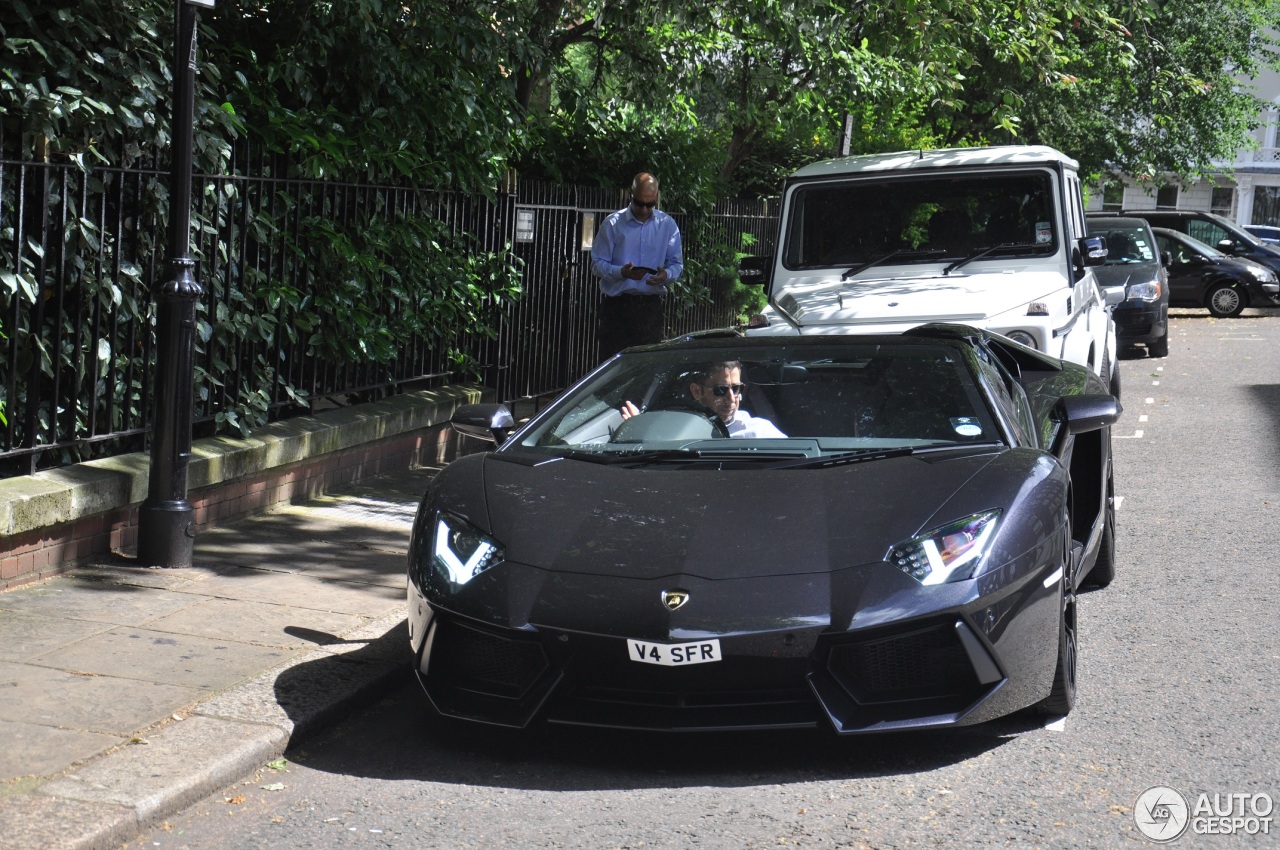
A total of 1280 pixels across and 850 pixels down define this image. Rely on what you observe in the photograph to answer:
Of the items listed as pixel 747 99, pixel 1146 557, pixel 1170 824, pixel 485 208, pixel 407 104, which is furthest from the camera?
pixel 747 99

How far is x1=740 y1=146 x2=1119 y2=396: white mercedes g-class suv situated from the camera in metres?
9.52

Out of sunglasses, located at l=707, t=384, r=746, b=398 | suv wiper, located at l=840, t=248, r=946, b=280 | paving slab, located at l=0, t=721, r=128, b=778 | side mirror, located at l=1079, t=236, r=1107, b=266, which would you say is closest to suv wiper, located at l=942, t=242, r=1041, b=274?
suv wiper, located at l=840, t=248, r=946, b=280

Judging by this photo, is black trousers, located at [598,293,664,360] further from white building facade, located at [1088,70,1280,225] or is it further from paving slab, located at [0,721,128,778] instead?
white building facade, located at [1088,70,1280,225]

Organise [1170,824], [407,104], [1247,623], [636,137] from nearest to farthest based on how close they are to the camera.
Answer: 1. [1170,824]
2. [1247,623]
3. [407,104]
4. [636,137]

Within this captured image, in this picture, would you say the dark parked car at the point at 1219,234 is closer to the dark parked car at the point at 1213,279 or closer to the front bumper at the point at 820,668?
the dark parked car at the point at 1213,279

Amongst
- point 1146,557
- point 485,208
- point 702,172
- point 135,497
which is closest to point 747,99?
point 702,172

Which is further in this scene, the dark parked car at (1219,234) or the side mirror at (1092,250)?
the dark parked car at (1219,234)

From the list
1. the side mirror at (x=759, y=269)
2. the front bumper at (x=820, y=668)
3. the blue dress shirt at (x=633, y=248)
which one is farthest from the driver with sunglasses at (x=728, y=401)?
the blue dress shirt at (x=633, y=248)

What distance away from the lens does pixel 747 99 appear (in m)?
14.6

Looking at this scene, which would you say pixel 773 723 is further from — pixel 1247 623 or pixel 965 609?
pixel 1247 623

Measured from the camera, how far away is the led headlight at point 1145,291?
18.6m

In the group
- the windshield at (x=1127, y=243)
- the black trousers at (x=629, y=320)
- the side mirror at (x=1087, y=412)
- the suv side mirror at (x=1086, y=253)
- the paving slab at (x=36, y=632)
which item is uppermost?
the windshield at (x=1127, y=243)

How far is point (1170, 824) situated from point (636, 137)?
1041 cm

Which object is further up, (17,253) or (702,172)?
(702,172)
